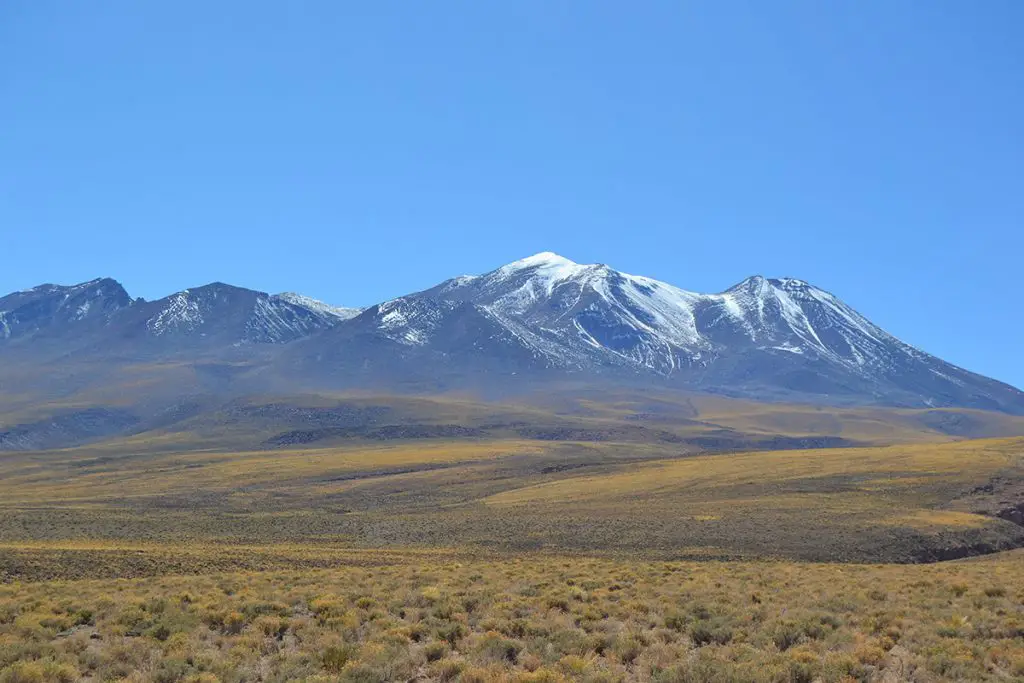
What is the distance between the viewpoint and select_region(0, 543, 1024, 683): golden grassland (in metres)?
16.2

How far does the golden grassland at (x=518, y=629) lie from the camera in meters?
16.2

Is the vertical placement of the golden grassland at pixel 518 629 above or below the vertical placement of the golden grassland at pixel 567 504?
above

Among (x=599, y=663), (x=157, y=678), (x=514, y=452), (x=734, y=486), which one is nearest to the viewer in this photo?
(x=157, y=678)

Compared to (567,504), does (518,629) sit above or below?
above

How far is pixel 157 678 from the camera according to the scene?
1591cm

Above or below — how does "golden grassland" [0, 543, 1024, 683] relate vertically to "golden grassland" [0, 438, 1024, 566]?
above

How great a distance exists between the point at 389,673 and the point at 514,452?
139506 millimetres

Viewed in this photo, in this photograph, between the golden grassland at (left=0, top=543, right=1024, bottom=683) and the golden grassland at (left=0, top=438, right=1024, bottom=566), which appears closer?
the golden grassland at (left=0, top=543, right=1024, bottom=683)

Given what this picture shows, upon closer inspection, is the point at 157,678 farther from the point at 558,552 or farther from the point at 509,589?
the point at 558,552

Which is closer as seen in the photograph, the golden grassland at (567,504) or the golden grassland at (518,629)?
the golden grassland at (518,629)

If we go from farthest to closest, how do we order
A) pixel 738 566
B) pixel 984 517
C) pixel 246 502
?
pixel 246 502, pixel 984 517, pixel 738 566

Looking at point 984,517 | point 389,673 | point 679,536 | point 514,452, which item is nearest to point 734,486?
A: point 984,517

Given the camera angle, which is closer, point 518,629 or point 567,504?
point 518,629

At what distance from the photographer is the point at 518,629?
19844 mm
